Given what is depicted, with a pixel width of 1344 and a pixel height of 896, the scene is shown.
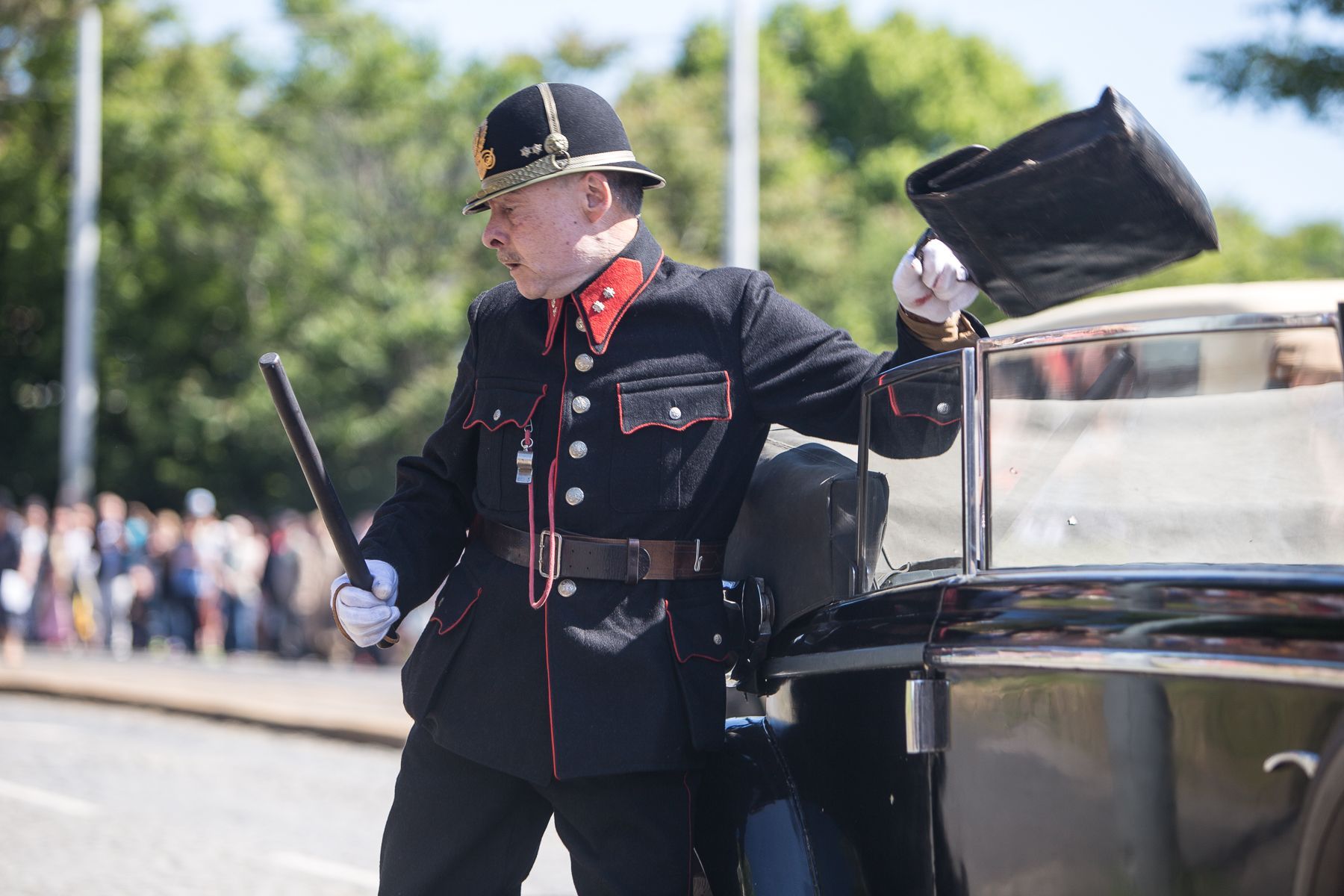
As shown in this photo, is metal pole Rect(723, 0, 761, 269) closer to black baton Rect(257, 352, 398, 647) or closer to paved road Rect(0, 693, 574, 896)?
paved road Rect(0, 693, 574, 896)

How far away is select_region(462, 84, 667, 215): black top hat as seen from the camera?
2.69 meters

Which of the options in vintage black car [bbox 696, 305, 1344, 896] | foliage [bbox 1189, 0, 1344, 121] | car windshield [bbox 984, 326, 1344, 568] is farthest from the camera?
foliage [bbox 1189, 0, 1344, 121]

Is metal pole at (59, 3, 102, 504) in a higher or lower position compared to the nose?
higher

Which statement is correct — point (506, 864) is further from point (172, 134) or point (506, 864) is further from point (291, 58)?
point (291, 58)

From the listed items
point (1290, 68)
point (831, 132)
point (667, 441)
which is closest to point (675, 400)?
point (667, 441)

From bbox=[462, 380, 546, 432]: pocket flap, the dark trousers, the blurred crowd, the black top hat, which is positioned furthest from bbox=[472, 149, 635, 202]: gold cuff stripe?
the blurred crowd

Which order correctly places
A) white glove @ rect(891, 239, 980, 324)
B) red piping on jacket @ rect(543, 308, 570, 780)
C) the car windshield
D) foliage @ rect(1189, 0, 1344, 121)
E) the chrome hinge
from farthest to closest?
1. foliage @ rect(1189, 0, 1344, 121)
2. red piping on jacket @ rect(543, 308, 570, 780)
3. white glove @ rect(891, 239, 980, 324)
4. the chrome hinge
5. the car windshield

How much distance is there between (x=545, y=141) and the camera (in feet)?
8.83

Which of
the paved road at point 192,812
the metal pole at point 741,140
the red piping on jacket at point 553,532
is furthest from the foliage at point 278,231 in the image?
the red piping on jacket at point 553,532

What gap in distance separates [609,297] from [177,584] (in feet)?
55.1

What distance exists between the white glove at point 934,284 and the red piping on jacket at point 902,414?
0.16 meters

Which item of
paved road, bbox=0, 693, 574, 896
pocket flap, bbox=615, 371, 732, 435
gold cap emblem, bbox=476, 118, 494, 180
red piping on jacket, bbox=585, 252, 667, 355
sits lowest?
paved road, bbox=0, 693, 574, 896

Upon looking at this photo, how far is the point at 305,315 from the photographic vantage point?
25766 millimetres

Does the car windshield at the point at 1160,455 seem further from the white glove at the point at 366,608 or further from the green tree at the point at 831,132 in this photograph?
the green tree at the point at 831,132
